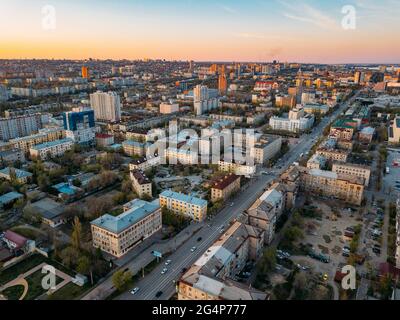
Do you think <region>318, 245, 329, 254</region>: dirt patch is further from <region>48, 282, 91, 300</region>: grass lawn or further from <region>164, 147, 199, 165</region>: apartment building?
<region>164, 147, 199, 165</region>: apartment building

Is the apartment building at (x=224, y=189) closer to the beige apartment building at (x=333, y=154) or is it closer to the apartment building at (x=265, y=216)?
the apartment building at (x=265, y=216)

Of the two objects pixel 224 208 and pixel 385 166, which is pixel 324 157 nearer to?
pixel 385 166

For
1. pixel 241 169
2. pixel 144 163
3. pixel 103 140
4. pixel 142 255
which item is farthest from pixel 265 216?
pixel 103 140

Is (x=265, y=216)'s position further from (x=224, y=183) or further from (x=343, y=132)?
(x=343, y=132)

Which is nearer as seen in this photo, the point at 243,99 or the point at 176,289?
the point at 176,289

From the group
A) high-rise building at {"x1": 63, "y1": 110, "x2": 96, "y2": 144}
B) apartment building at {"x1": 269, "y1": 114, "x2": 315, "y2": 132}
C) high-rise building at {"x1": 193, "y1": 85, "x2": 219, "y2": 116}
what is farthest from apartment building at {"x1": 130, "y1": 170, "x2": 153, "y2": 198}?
high-rise building at {"x1": 193, "y1": 85, "x2": 219, "y2": 116}

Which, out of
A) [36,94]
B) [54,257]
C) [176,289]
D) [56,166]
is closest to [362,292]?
[176,289]

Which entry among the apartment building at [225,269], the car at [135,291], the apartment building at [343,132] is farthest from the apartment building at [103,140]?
the apartment building at [343,132]
